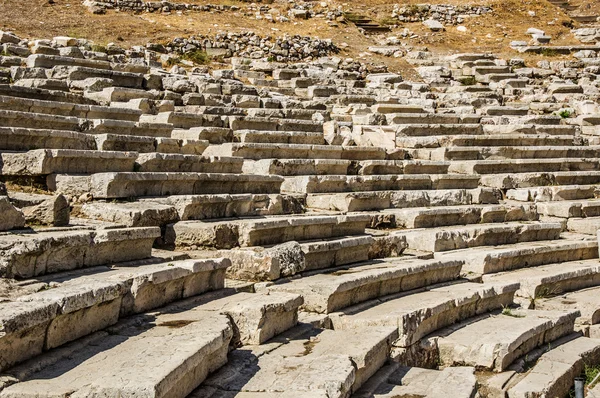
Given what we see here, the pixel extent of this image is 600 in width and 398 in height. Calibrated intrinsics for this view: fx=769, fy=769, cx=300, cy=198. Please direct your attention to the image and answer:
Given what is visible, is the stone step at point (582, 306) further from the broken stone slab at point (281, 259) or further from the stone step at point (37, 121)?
the stone step at point (37, 121)

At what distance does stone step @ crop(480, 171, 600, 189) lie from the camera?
12922 mm

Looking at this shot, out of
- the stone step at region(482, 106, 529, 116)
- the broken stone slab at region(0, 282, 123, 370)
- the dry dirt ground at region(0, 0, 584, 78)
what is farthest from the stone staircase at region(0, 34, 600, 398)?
the dry dirt ground at region(0, 0, 584, 78)

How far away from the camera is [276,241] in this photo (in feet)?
25.7

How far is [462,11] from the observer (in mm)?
26047

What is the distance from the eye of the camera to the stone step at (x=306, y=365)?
4.55 m

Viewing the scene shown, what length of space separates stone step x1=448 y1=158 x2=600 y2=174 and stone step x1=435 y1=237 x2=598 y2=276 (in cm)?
250

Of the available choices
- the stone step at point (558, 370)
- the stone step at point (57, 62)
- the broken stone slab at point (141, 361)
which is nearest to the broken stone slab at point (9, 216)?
the broken stone slab at point (141, 361)

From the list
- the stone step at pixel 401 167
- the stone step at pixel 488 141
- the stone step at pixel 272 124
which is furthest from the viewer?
the stone step at pixel 488 141

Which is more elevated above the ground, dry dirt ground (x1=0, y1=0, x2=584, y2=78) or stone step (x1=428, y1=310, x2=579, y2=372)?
dry dirt ground (x1=0, y1=0, x2=584, y2=78)

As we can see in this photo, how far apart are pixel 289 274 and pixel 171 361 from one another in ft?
9.34

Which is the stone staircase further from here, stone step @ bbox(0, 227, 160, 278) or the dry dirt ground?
the dry dirt ground

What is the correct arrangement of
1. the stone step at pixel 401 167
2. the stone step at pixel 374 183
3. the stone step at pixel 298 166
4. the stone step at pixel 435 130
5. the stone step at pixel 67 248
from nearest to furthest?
the stone step at pixel 67 248 < the stone step at pixel 374 183 < the stone step at pixel 298 166 < the stone step at pixel 401 167 < the stone step at pixel 435 130

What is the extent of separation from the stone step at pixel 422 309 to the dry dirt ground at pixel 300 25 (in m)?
11.8

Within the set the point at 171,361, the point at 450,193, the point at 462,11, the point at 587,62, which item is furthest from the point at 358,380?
the point at 462,11
